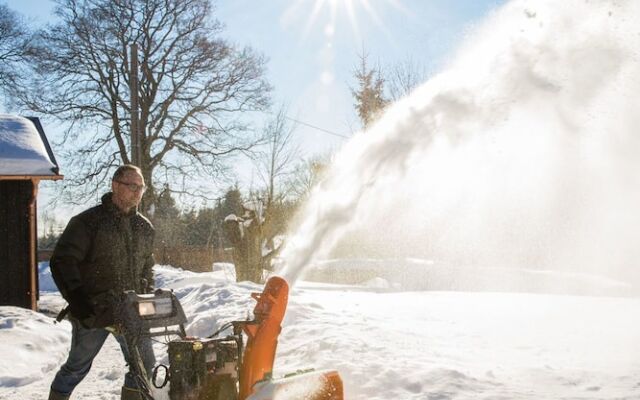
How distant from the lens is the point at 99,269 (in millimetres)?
3543

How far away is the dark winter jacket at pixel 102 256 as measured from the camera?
3.38 metres

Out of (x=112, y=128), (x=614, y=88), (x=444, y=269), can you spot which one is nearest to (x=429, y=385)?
(x=614, y=88)

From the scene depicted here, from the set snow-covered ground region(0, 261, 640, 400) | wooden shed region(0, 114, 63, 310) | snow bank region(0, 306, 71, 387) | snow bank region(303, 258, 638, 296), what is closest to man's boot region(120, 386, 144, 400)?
snow-covered ground region(0, 261, 640, 400)

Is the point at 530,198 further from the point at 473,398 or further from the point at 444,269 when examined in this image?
the point at 473,398

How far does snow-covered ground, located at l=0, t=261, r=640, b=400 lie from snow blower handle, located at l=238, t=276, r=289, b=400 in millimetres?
1343

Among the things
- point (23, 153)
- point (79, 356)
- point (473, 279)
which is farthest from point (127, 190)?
point (473, 279)

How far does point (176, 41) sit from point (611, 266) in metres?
20.6

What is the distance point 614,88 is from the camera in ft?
25.3

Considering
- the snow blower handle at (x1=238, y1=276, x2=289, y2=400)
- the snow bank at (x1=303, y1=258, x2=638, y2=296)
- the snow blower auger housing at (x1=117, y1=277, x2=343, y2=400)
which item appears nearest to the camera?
the snow blower auger housing at (x1=117, y1=277, x2=343, y2=400)

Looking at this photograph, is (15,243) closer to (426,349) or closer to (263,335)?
(426,349)

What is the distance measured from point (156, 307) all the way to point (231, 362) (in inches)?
25.3

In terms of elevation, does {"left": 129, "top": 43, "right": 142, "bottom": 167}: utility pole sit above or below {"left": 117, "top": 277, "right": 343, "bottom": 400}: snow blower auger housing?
above

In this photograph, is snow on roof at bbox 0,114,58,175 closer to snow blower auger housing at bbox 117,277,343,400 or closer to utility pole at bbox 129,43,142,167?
utility pole at bbox 129,43,142,167

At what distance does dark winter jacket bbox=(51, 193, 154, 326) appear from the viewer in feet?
11.1
